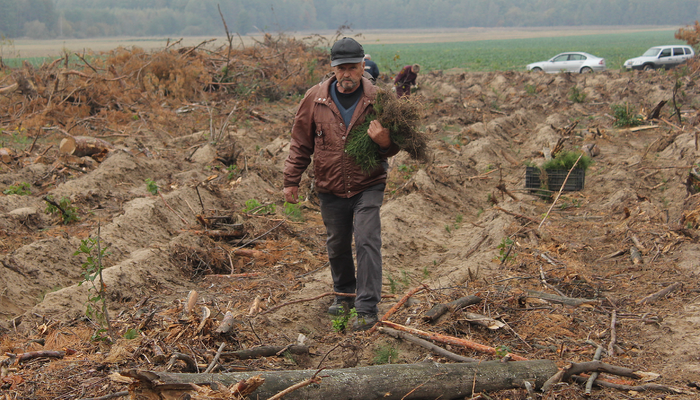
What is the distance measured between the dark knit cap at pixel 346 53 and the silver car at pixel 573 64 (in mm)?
28290

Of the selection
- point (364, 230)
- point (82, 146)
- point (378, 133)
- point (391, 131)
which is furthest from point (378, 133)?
point (82, 146)

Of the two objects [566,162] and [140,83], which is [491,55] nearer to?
[140,83]

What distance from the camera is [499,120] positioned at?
1511 cm

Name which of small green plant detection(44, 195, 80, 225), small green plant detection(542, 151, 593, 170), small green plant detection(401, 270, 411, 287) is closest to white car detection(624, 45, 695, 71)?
small green plant detection(542, 151, 593, 170)

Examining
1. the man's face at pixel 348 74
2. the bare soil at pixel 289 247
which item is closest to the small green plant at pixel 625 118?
the bare soil at pixel 289 247

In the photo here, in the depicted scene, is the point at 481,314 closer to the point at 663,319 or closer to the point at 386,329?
the point at 386,329

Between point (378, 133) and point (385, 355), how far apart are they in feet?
4.96

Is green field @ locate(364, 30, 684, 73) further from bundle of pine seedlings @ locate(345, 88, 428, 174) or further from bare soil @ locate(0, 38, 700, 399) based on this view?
bundle of pine seedlings @ locate(345, 88, 428, 174)

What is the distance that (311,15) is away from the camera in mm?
135875

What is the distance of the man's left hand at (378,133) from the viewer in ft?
13.3

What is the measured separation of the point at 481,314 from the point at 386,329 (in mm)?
744

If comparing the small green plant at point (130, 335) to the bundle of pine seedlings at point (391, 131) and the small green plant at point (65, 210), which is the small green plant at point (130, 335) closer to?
the bundle of pine seedlings at point (391, 131)

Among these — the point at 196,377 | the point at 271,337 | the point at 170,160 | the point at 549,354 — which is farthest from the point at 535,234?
the point at 170,160

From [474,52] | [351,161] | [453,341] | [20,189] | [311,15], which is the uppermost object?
[311,15]
